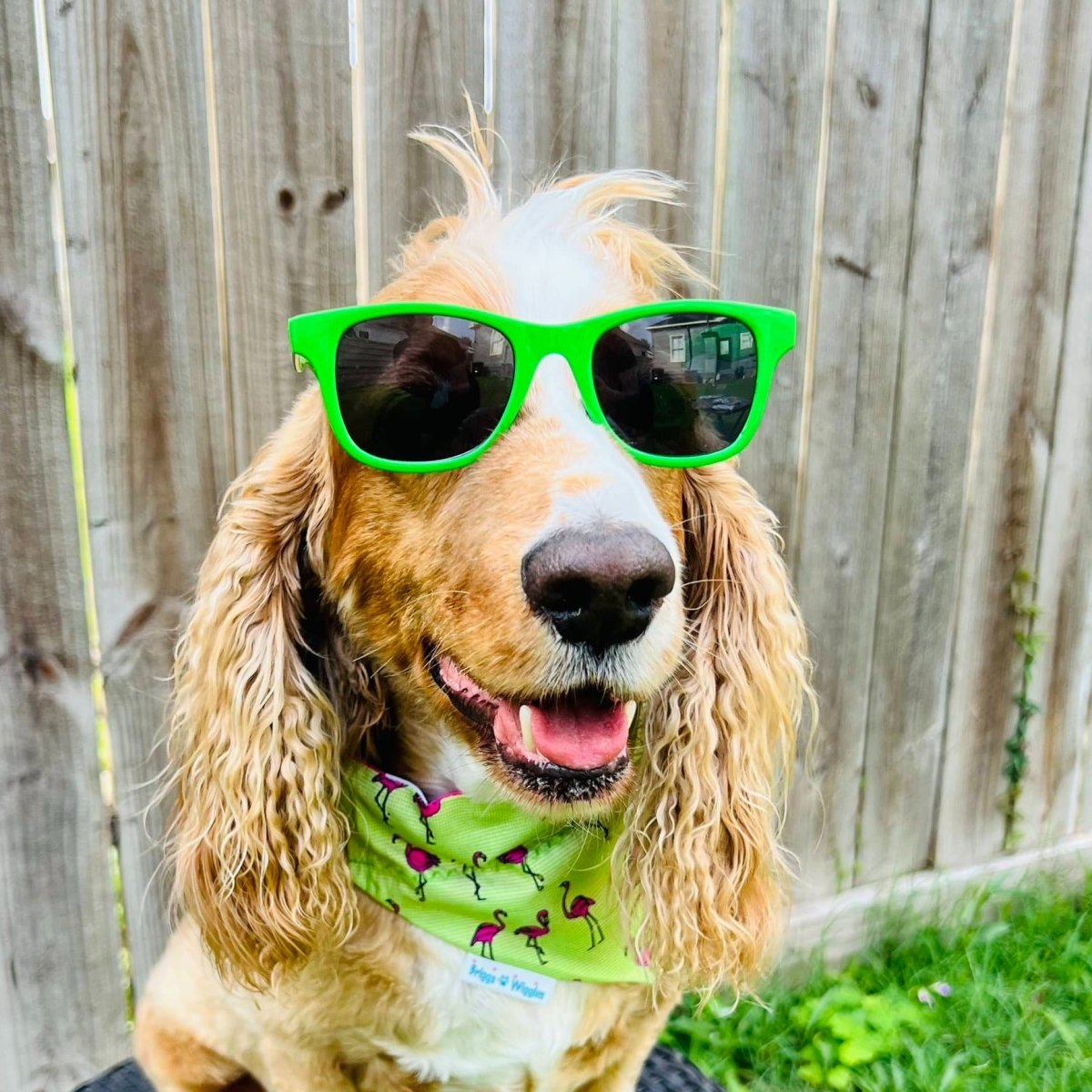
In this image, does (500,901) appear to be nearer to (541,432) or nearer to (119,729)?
(541,432)

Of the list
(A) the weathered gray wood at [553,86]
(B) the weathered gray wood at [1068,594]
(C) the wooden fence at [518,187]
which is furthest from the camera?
(B) the weathered gray wood at [1068,594]

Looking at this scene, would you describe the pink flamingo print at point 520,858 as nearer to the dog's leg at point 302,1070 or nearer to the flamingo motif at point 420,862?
the flamingo motif at point 420,862

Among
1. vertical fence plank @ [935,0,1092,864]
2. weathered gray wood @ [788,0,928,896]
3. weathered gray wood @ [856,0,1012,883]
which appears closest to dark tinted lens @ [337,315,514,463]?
weathered gray wood @ [788,0,928,896]

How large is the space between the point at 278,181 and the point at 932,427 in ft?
5.17

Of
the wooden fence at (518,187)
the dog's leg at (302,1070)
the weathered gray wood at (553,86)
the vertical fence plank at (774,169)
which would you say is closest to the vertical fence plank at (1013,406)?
the wooden fence at (518,187)

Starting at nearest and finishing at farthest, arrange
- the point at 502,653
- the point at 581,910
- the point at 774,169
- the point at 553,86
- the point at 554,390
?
1. the point at 502,653
2. the point at 554,390
3. the point at 581,910
4. the point at 553,86
5. the point at 774,169

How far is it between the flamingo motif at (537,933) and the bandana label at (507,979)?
0.10 ft

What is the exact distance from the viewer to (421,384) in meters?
1.24

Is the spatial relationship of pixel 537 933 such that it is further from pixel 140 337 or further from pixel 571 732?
pixel 140 337

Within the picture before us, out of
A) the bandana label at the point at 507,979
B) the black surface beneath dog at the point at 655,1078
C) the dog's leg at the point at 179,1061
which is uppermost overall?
the bandana label at the point at 507,979

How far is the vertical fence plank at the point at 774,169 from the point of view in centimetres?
203

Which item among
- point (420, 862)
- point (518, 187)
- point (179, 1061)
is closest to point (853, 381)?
point (518, 187)

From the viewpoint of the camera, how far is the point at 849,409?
7.57 feet

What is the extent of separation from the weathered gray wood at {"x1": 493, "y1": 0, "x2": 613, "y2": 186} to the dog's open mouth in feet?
3.61
